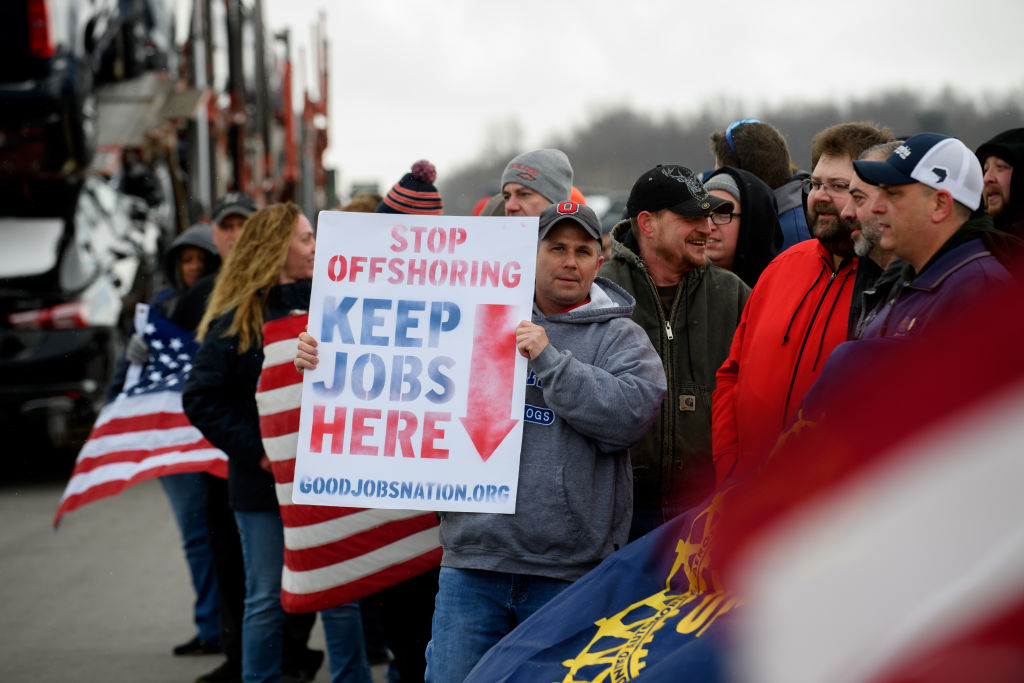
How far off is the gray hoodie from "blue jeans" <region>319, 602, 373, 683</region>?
1386mm

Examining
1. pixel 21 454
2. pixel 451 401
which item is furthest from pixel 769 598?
pixel 21 454

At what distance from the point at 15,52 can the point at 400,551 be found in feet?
27.2

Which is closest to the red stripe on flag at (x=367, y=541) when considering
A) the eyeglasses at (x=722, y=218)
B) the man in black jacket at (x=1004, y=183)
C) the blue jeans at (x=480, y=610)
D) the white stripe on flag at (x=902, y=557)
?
the blue jeans at (x=480, y=610)

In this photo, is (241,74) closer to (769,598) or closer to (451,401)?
(451,401)

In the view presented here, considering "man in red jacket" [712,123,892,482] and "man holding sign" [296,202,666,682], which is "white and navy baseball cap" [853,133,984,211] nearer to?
"man in red jacket" [712,123,892,482]

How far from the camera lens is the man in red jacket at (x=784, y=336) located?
12.0 feet

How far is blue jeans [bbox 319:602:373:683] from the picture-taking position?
4.68 meters

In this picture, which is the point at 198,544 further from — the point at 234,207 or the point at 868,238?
the point at 868,238

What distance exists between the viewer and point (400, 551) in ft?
13.8

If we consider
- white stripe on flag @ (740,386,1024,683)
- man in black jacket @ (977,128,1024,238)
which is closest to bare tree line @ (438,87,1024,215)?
man in black jacket @ (977,128,1024,238)

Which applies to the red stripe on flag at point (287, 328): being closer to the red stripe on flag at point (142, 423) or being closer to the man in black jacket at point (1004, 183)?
the red stripe on flag at point (142, 423)

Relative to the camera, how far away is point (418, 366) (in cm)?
349

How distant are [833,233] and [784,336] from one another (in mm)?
365

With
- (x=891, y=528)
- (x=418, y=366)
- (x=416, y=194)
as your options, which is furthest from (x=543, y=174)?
(x=891, y=528)
